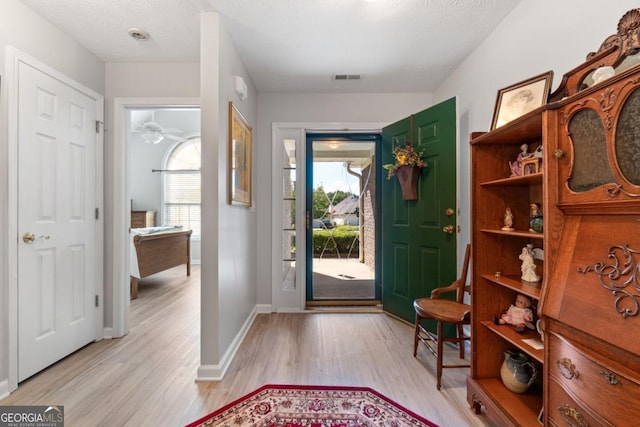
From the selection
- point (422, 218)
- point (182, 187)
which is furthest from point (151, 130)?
point (422, 218)

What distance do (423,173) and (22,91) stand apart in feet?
9.99

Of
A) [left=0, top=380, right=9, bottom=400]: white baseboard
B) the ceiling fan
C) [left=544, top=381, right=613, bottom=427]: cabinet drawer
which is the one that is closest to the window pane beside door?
[left=0, top=380, right=9, bottom=400]: white baseboard

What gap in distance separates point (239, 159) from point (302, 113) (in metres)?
1.16

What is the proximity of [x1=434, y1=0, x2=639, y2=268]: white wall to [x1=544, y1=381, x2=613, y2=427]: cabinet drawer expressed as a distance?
1495 mm

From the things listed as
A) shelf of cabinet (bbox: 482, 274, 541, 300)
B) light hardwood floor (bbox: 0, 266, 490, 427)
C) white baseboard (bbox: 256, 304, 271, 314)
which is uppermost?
shelf of cabinet (bbox: 482, 274, 541, 300)

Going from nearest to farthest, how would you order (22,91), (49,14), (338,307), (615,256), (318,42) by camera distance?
(615,256) → (22,91) → (49,14) → (318,42) → (338,307)

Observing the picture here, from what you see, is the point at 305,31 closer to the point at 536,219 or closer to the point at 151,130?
the point at 536,219

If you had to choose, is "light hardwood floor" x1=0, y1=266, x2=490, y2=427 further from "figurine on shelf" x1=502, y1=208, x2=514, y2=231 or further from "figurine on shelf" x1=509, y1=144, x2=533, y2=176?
"figurine on shelf" x1=509, y1=144, x2=533, y2=176

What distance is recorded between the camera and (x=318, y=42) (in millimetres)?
2270

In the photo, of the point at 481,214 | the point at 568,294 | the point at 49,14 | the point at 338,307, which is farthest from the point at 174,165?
the point at 568,294

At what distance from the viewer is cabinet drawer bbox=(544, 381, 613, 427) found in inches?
36.4

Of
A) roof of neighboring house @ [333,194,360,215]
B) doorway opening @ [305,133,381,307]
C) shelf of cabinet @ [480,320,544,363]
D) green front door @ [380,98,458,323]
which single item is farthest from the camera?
roof of neighboring house @ [333,194,360,215]

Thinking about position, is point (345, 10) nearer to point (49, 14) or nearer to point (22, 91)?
point (49, 14)

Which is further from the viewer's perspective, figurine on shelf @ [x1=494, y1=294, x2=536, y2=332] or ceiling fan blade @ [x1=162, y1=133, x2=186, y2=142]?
ceiling fan blade @ [x1=162, y1=133, x2=186, y2=142]
